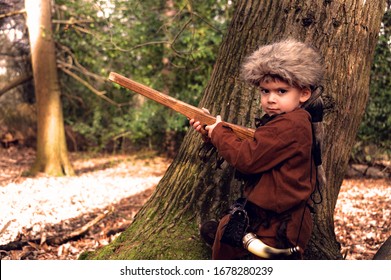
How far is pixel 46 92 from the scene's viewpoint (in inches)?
445

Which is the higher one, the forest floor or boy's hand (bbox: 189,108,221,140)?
boy's hand (bbox: 189,108,221,140)

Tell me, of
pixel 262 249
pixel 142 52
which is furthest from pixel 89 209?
pixel 142 52

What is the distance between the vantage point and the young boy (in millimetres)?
2686

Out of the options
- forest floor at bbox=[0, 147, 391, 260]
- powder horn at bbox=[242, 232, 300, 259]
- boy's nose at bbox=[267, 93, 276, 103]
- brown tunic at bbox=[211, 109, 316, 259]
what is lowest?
forest floor at bbox=[0, 147, 391, 260]

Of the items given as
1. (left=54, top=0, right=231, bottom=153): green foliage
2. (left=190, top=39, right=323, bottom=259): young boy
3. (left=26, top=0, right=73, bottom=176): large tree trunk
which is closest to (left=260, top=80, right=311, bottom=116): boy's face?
(left=190, top=39, right=323, bottom=259): young boy

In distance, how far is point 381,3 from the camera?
3846mm

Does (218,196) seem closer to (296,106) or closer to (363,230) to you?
(296,106)

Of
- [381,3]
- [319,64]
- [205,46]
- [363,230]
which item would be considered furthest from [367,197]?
[319,64]

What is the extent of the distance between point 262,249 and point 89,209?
5.40 m

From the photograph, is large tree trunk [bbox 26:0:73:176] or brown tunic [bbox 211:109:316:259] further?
large tree trunk [bbox 26:0:73:176]

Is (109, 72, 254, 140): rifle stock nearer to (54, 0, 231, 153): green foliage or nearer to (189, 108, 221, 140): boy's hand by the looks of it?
(189, 108, 221, 140): boy's hand

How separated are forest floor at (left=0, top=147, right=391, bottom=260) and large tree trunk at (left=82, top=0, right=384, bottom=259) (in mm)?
1212

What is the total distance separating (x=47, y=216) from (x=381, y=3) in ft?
17.5

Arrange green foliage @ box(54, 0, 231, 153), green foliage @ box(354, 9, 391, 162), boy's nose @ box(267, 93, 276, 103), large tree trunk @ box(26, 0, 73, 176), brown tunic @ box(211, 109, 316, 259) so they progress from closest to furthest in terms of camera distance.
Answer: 1. brown tunic @ box(211, 109, 316, 259)
2. boy's nose @ box(267, 93, 276, 103)
3. green foliage @ box(354, 9, 391, 162)
4. large tree trunk @ box(26, 0, 73, 176)
5. green foliage @ box(54, 0, 231, 153)
